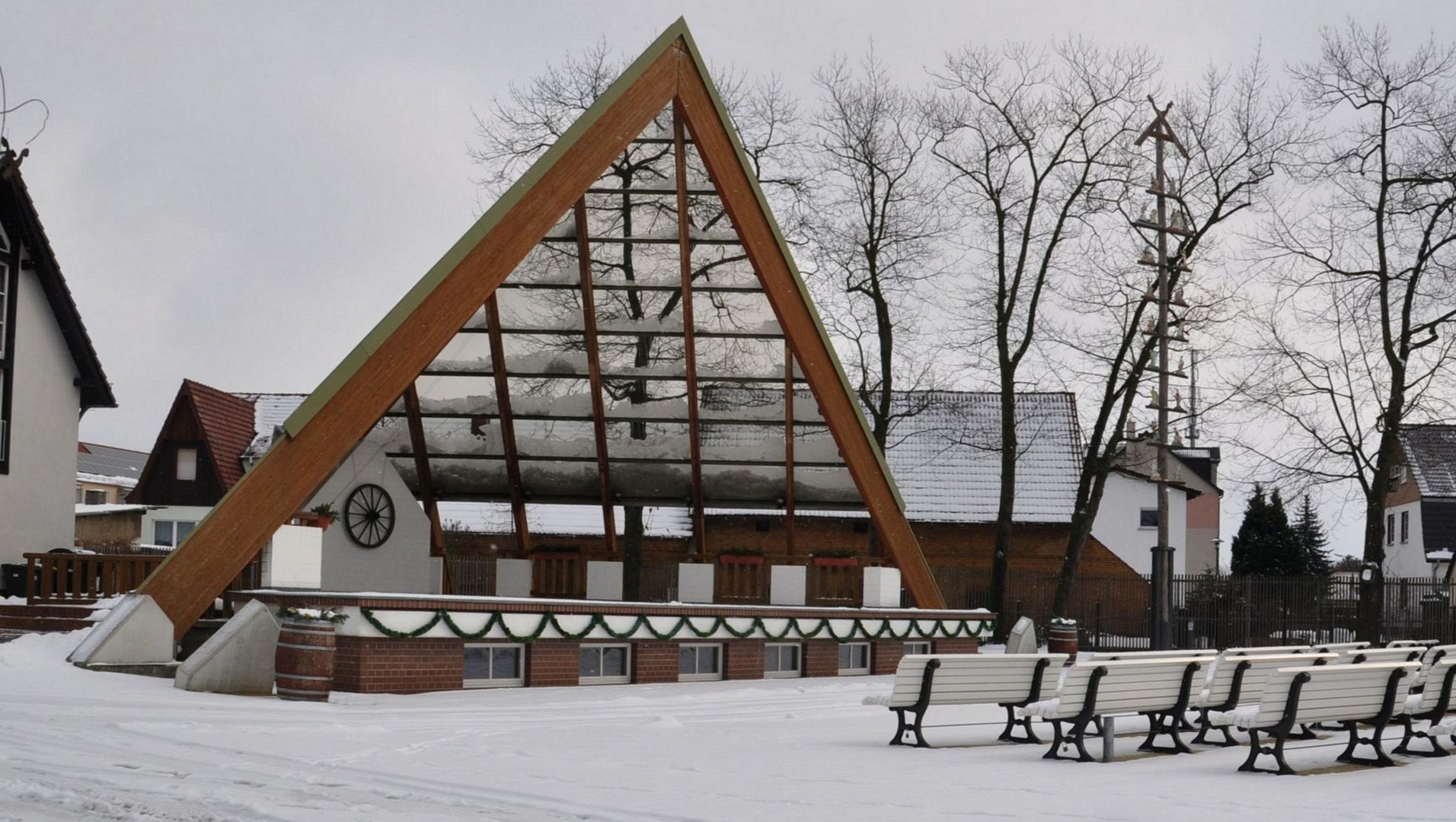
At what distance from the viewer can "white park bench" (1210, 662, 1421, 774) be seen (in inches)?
433

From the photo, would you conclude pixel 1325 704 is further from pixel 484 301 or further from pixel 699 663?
pixel 484 301

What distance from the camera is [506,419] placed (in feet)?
78.4

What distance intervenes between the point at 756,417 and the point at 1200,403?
15312 millimetres

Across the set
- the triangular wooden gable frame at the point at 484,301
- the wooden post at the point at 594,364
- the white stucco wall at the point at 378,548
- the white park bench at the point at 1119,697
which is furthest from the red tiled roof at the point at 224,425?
the white park bench at the point at 1119,697

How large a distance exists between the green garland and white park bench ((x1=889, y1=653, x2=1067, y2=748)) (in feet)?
18.1

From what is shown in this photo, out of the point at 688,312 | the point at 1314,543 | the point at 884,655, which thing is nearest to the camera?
the point at 688,312

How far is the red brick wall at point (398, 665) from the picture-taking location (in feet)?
51.6

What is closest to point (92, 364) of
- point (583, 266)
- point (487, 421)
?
point (487, 421)

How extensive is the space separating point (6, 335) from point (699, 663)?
11809 millimetres

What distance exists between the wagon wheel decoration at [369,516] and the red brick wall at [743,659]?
6.48m

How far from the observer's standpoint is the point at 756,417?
23.9m

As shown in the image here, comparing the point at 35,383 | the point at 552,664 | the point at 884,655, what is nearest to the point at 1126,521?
the point at 884,655

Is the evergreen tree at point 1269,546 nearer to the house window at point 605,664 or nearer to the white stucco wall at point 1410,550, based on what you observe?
the white stucco wall at point 1410,550

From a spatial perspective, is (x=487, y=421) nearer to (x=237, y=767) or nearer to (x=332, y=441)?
(x=332, y=441)
